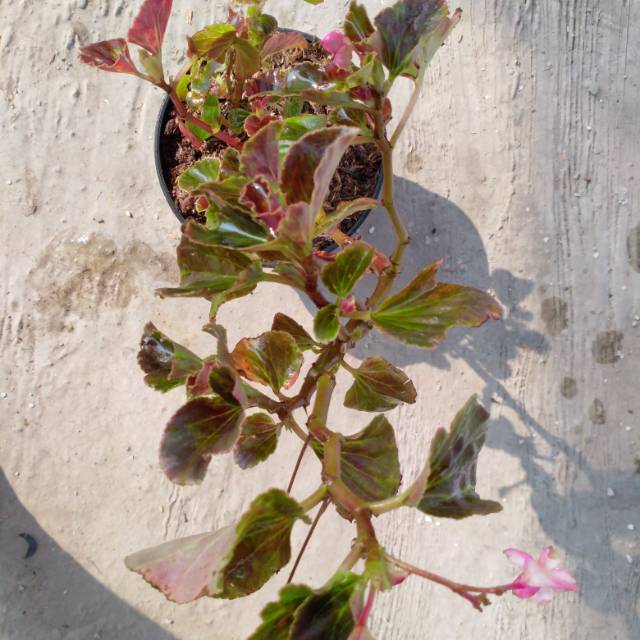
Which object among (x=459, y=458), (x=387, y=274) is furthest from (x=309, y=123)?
(x=459, y=458)

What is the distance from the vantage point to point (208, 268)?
0.53m

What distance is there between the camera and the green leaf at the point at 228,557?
420mm

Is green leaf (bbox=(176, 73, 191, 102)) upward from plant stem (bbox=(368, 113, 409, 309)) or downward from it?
upward

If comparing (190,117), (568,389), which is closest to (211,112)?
(190,117)

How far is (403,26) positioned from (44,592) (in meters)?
0.92

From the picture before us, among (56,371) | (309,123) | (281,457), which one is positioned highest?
(309,123)

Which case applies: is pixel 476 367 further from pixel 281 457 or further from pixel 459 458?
pixel 459 458

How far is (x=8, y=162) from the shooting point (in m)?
1.03

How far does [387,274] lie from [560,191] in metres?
0.51

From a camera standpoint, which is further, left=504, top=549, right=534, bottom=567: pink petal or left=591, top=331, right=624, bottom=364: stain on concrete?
left=591, top=331, right=624, bottom=364: stain on concrete

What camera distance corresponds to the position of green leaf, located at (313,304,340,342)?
0.51 m

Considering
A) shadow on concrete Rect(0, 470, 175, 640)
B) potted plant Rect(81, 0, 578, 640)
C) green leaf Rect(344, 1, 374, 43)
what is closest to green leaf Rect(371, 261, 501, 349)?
potted plant Rect(81, 0, 578, 640)

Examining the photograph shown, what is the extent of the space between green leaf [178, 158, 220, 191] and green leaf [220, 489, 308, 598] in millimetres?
331

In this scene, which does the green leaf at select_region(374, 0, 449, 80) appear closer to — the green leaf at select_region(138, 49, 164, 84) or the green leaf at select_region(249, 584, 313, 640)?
the green leaf at select_region(138, 49, 164, 84)
